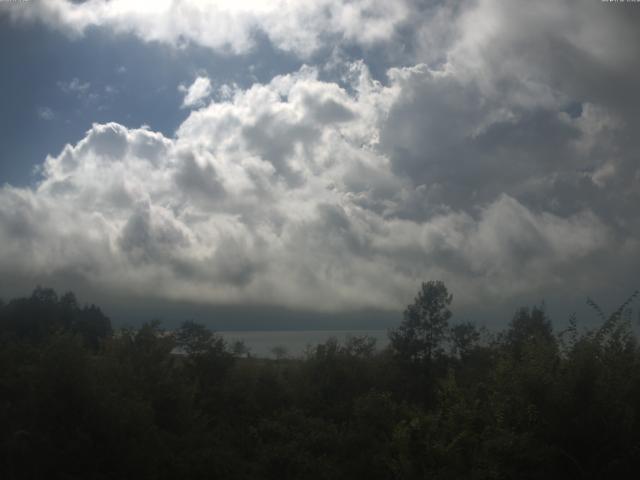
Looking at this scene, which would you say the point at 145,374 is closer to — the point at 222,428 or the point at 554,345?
the point at 222,428

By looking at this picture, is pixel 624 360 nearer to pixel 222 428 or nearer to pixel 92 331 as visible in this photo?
pixel 222 428

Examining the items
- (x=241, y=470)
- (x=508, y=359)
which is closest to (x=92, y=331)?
(x=241, y=470)

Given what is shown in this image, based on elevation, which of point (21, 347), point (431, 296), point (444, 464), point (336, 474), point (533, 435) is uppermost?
point (431, 296)

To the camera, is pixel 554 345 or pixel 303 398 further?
pixel 303 398

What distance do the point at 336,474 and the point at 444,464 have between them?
10656 millimetres

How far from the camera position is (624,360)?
19703 mm

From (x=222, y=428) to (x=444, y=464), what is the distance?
19155 millimetres

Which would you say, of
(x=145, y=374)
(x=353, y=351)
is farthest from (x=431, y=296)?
(x=145, y=374)

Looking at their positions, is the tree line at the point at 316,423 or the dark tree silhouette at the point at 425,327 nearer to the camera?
the tree line at the point at 316,423

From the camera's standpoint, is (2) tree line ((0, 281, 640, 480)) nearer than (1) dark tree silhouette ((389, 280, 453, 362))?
Yes

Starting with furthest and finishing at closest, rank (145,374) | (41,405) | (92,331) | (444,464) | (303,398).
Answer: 1. (92,331)
2. (303,398)
3. (145,374)
4. (41,405)
5. (444,464)

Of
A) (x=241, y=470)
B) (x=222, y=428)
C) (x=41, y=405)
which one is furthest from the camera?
(x=222, y=428)

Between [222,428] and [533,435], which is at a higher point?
[533,435]

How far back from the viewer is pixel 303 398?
44.7 m
